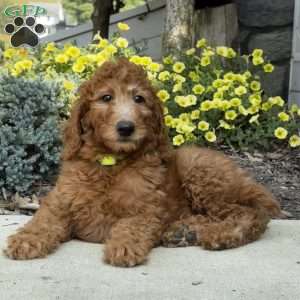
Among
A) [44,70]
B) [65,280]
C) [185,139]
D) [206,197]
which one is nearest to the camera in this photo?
[65,280]

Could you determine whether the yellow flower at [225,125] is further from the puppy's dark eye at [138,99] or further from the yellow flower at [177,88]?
the puppy's dark eye at [138,99]

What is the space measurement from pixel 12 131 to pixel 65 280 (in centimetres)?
240

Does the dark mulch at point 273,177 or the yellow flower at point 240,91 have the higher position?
the yellow flower at point 240,91

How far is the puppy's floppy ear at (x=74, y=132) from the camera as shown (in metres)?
4.04

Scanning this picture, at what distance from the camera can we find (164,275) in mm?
3545

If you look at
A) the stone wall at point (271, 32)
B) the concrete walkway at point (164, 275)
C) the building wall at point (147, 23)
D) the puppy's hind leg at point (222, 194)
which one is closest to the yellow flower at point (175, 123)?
the puppy's hind leg at point (222, 194)

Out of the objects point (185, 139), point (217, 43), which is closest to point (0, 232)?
point (185, 139)

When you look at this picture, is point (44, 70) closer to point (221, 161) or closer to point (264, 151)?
point (264, 151)

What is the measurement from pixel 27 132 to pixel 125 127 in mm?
1983

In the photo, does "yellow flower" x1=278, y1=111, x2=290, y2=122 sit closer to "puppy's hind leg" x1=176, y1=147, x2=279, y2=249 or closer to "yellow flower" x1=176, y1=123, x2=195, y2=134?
"yellow flower" x1=176, y1=123, x2=195, y2=134

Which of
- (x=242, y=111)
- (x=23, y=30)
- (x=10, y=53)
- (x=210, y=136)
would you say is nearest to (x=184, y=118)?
(x=210, y=136)

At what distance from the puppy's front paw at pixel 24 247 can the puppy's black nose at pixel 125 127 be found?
773 millimetres

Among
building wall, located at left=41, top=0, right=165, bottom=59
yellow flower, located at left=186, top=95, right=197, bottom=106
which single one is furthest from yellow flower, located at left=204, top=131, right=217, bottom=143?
building wall, located at left=41, top=0, right=165, bottom=59

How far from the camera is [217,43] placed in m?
7.87
